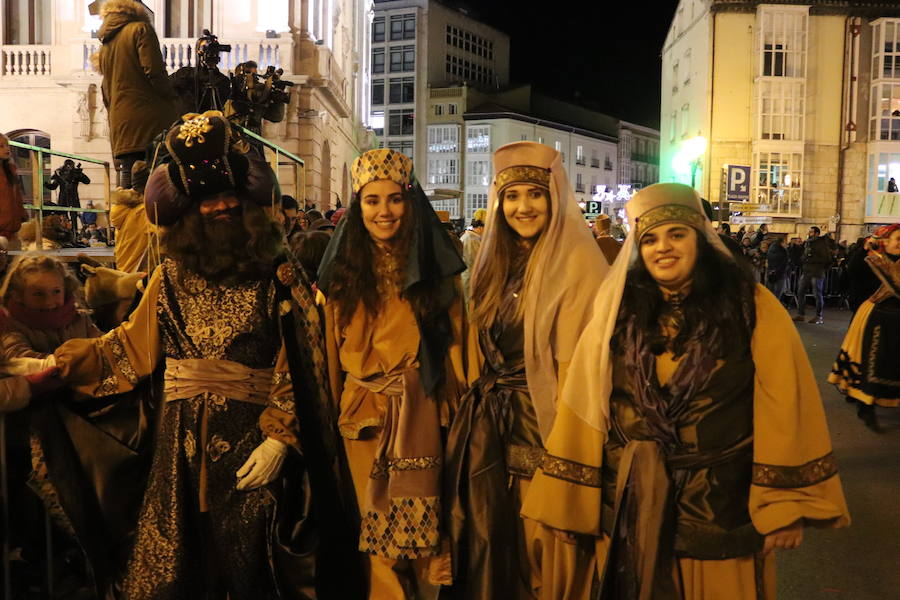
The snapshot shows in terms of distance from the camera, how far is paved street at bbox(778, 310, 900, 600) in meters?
4.34

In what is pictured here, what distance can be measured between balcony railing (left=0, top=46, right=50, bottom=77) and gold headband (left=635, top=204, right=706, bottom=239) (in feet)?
76.8

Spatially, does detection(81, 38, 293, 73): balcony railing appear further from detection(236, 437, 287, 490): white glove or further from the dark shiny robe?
detection(236, 437, 287, 490): white glove

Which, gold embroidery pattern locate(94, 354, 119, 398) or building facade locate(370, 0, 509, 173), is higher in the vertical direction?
building facade locate(370, 0, 509, 173)

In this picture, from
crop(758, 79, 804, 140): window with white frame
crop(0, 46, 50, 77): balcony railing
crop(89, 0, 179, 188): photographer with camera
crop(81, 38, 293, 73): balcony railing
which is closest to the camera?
crop(89, 0, 179, 188): photographer with camera

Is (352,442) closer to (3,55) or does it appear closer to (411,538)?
(411,538)

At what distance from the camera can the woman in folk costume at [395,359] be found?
131 inches

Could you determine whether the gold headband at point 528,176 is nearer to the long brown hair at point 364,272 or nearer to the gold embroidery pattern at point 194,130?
the long brown hair at point 364,272

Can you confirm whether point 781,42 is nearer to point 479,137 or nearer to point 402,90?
point 479,137

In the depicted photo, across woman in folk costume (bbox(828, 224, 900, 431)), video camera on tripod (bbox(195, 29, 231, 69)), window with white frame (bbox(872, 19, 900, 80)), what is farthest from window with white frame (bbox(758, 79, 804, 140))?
video camera on tripod (bbox(195, 29, 231, 69))

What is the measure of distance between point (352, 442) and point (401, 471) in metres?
0.30

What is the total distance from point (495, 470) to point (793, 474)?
122 centimetres

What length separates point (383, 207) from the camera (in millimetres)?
3473

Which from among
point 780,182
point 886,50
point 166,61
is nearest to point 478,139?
point 780,182

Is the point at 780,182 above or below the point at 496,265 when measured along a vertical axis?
above
